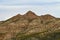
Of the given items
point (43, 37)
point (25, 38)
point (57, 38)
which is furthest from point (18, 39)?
point (57, 38)

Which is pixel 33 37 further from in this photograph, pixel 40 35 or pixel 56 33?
pixel 56 33

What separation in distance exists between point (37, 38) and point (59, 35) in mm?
16837

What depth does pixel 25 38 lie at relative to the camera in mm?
175875

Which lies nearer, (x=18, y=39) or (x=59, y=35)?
(x=59, y=35)

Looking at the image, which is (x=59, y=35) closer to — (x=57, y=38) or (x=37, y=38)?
(x=57, y=38)

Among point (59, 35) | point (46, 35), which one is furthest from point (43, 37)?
point (59, 35)

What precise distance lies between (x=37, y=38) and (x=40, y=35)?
191 inches

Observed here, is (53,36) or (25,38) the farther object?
(25,38)

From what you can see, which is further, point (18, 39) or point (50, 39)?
point (18, 39)

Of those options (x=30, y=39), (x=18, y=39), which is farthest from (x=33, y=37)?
(x=18, y=39)

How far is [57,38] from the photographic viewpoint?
16075 cm

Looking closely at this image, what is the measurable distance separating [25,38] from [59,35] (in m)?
27.0

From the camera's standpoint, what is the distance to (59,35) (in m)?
162

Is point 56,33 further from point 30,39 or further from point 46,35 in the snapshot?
point 30,39
